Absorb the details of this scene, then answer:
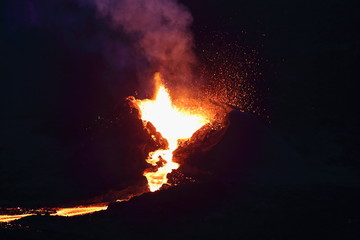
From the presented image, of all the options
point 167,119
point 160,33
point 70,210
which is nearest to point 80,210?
point 70,210

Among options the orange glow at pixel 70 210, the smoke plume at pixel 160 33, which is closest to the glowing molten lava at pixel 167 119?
the smoke plume at pixel 160 33

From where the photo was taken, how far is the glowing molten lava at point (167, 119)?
47.8ft

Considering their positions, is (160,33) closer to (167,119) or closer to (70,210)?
(167,119)

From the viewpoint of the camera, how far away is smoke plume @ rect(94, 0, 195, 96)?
53.7 feet

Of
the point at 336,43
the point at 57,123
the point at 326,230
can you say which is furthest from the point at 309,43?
the point at 326,230

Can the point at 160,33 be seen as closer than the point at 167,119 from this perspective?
No

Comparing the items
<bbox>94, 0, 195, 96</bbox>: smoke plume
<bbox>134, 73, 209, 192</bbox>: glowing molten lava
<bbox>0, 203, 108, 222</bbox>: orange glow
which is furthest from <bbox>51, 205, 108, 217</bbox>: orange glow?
<bbox>94, 0, 195, 96</bbox>: smoke plume

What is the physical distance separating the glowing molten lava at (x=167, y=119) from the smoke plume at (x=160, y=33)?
0.80 m

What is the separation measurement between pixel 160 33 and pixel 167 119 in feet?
12.9

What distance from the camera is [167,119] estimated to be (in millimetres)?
15750

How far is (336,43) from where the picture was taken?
2273 cm

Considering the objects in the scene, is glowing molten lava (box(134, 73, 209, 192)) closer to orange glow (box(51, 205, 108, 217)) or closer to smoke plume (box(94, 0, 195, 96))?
smoke plume (box(94, 0, 195, 96))

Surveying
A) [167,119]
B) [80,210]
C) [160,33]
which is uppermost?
[160,33]

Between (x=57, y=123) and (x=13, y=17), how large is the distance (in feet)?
33.9
